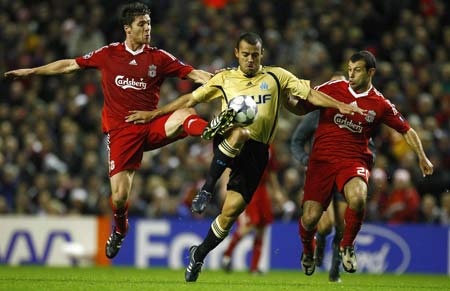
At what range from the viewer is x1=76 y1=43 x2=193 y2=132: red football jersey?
1190cm

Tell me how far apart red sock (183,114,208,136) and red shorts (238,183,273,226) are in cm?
426

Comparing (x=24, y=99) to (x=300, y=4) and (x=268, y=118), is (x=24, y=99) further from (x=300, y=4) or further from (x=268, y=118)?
(x=268, y=118)

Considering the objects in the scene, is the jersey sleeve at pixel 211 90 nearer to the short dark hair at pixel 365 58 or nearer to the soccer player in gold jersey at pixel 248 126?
the soccer player in gold jersey at pixel 248 126

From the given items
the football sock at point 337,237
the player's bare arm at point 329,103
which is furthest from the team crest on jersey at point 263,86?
the football sock at point 337,237

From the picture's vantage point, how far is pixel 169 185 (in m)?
18.7

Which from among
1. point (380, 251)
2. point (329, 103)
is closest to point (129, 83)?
point (329, 103)

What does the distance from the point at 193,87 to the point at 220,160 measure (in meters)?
9.86

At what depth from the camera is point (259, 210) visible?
50.9 ft

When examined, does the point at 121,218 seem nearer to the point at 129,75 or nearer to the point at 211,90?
the point at 129,75

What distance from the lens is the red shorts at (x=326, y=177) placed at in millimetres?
11352

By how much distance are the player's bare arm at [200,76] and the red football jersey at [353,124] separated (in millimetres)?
1333

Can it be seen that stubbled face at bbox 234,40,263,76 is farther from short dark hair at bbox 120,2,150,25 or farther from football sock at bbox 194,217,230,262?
football sock at bbox 194,217,230,262

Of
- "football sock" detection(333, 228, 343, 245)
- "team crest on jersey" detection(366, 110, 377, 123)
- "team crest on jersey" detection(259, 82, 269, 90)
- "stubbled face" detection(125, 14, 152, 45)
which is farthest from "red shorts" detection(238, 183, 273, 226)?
"team crest on jersey" detection(259, 82, 269, 90)

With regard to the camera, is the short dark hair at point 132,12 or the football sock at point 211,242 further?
the short dark hair at point 132,12
